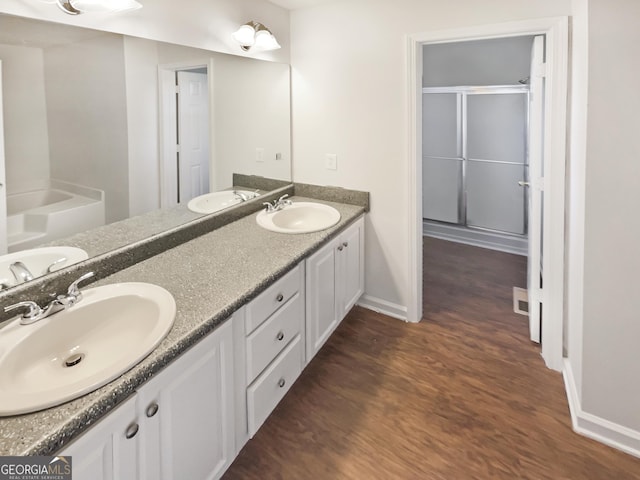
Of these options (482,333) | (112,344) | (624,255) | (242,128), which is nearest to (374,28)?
(242,128)

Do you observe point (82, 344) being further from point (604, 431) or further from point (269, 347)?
point (604, 431)

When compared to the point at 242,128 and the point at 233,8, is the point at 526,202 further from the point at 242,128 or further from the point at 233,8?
the point at 233,8

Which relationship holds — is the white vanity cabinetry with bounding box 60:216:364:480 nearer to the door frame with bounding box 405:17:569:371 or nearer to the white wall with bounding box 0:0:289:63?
the door frame with bounding box 405:17:569:371

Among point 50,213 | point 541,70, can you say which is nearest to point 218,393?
point 50,213

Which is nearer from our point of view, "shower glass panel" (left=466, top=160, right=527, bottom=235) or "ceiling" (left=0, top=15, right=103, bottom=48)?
"ceiling" (left=0, top=15, right=103, bottom=48)

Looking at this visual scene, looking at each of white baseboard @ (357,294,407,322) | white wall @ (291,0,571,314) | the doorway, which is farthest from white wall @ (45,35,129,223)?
the doorway

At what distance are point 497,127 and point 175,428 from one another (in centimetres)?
409

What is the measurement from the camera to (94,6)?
1.43 meters

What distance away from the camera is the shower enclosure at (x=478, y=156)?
13.1ft

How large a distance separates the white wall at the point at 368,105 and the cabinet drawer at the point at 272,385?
1.09 metres

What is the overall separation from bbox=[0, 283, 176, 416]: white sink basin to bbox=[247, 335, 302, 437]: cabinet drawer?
1.65 feet

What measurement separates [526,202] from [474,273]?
1.09m

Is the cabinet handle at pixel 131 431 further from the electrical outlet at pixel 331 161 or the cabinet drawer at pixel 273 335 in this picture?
the electrical outlet at pixel 331 161

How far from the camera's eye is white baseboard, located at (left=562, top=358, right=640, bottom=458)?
1.64 meters
